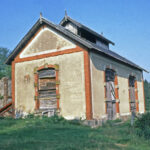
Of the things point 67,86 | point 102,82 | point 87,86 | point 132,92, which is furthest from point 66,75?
point 132,92

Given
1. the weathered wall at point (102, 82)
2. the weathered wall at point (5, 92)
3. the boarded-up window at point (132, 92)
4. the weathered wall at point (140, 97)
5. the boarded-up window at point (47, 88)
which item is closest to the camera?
the weathered wall at point (102, 82)

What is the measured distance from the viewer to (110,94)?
51.1 feet

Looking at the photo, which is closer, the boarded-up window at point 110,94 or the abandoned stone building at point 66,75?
the abandoned stone building at point 66,75

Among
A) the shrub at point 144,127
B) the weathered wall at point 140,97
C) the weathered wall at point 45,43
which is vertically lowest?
the shrub at point 144,127

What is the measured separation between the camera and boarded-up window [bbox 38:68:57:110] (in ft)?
47.0

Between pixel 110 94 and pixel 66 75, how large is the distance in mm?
3860

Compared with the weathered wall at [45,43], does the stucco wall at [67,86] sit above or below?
below

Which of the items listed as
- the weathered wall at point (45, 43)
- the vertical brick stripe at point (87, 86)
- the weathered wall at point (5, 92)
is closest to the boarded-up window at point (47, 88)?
the weathered wall at point (45, 43)

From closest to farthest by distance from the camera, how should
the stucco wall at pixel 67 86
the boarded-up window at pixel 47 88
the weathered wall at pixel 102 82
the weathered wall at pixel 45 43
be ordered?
the stucco wall at pixel 67 86 → the weathered wall at pixel 102 82 → the weathered wall at pixel 45 43 → the boarded-up window at pixel 47 88

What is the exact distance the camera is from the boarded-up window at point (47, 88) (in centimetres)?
1431

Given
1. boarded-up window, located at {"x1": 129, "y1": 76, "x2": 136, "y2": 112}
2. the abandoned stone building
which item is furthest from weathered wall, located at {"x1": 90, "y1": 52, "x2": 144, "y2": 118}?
boarded-up window, located at {"x1": 129, "y1": 76, "x2": 136, "y2": 112}

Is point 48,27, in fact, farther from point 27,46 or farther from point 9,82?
point 9,82

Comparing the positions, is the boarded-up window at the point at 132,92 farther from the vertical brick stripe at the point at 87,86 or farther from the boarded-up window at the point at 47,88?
the boarded-up window at the point at 47,88

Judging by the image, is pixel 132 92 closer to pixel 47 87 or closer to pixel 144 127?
pixel 47 87
